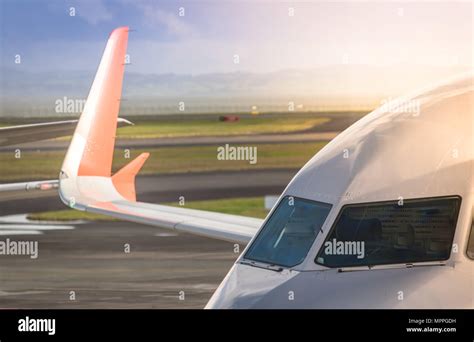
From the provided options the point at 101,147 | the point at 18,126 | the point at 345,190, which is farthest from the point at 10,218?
the point at 345,190

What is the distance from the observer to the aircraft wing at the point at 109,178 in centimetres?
1255

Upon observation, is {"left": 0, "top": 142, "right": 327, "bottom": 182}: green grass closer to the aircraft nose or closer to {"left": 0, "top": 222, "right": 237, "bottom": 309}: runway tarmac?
{"left": 0, "top": 222, "right": 237, "bottom": 309}: runway tarmac

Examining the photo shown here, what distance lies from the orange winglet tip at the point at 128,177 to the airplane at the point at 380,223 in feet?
17.8

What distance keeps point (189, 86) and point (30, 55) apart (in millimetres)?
1755

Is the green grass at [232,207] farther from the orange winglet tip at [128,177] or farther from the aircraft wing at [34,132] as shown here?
the aircraft wing at [34,132]

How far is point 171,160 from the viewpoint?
1435cm

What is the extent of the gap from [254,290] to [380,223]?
1.01 metres

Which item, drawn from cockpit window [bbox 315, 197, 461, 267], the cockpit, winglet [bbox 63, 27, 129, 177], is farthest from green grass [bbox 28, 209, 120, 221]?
cockpit window [bbox 315, 197, 461, 267]

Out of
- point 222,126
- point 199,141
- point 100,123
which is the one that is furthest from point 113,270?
point 222,126

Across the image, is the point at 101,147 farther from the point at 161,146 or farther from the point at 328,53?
the point at 328,53

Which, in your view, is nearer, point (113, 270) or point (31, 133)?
point (31, 133)

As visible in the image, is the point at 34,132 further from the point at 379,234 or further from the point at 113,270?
the point at 379,234

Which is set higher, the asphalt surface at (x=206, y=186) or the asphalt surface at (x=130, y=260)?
the asphalt surface at (x=206, y=186)

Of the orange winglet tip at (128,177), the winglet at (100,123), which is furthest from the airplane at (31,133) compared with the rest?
the orange winglet tip at (128,177)
